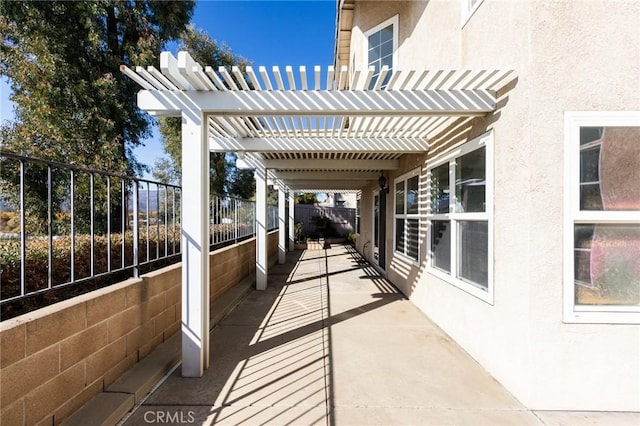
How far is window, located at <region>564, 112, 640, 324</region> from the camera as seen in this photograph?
244 centimetres

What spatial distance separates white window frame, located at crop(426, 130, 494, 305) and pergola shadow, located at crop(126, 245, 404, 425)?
1.70 m

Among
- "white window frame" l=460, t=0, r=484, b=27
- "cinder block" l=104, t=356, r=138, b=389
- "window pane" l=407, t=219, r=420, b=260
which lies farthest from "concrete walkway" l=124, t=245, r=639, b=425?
"white window frame" l=460, t=0, r=484, b=27

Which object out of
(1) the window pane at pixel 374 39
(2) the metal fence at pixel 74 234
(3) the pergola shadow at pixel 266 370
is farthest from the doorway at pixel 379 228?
(2) the metal fence at pixel 74 234

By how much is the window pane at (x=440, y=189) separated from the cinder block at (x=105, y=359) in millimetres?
4019

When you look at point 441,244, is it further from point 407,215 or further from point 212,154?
point 212,154

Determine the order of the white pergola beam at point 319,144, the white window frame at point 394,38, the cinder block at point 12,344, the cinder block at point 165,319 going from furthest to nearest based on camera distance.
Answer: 1. the white window frame at point 394,38
2. the white pergola beam at point 319,144
3. the cinder block at point 165,319
4. the cinder block at point 12,344

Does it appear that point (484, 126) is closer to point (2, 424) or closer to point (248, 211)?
point (2, 424)

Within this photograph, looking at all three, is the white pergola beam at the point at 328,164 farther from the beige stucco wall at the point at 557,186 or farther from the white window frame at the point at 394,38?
the beige stucco wall at the point at 557,186

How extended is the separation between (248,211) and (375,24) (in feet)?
17.1

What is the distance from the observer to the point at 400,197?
21.3ft

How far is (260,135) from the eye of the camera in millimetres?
4645

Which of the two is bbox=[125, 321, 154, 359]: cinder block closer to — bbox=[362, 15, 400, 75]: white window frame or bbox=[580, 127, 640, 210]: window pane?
bbox=[580, 127, 640, 210]: window pane

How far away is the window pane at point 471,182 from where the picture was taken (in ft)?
10.6

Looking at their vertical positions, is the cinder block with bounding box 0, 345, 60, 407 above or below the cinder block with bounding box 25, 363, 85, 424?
above
